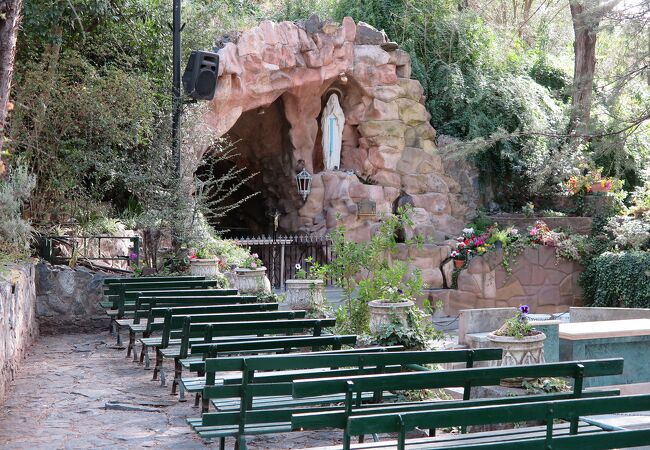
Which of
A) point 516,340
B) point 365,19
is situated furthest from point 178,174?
point 365,19

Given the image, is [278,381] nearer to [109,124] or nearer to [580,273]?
[109,124]

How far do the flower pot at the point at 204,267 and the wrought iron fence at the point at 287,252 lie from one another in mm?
5079

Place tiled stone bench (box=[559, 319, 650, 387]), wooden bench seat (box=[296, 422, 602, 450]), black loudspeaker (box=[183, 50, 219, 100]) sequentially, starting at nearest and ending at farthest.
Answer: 1. wooden bench seat (box=[296, 422, 602, 450])
2. tiled stone bench (box=[559, 319, 650, 387])
3. black loudspeaker (box=[183, 50, 219, 100])

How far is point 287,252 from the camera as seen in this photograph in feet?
55.9

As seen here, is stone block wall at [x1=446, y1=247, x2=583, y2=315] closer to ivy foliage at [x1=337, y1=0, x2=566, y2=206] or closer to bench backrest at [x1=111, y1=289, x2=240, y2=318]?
ivy foliage at [x1=337, y1=0, x2=566, y2=206]

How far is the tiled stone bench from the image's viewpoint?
781 centimetres

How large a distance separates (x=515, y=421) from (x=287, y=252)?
13.5m

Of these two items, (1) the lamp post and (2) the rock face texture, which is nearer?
(1) the lamp post

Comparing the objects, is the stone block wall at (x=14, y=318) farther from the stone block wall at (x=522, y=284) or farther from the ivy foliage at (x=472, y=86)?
the ivy foliage at (x=472, y=86)

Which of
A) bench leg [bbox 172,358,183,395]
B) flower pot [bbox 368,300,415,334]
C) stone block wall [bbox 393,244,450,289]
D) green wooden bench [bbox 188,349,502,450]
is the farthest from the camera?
stone block wall [bbox 393,244,450,289]

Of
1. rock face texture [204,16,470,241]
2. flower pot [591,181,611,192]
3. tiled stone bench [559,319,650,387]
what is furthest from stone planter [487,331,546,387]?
flower pot [591,181,611,192]

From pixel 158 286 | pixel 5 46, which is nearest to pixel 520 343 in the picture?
pixel 158 286

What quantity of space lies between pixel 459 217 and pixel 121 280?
1058cm

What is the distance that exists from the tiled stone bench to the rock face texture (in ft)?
31.2
